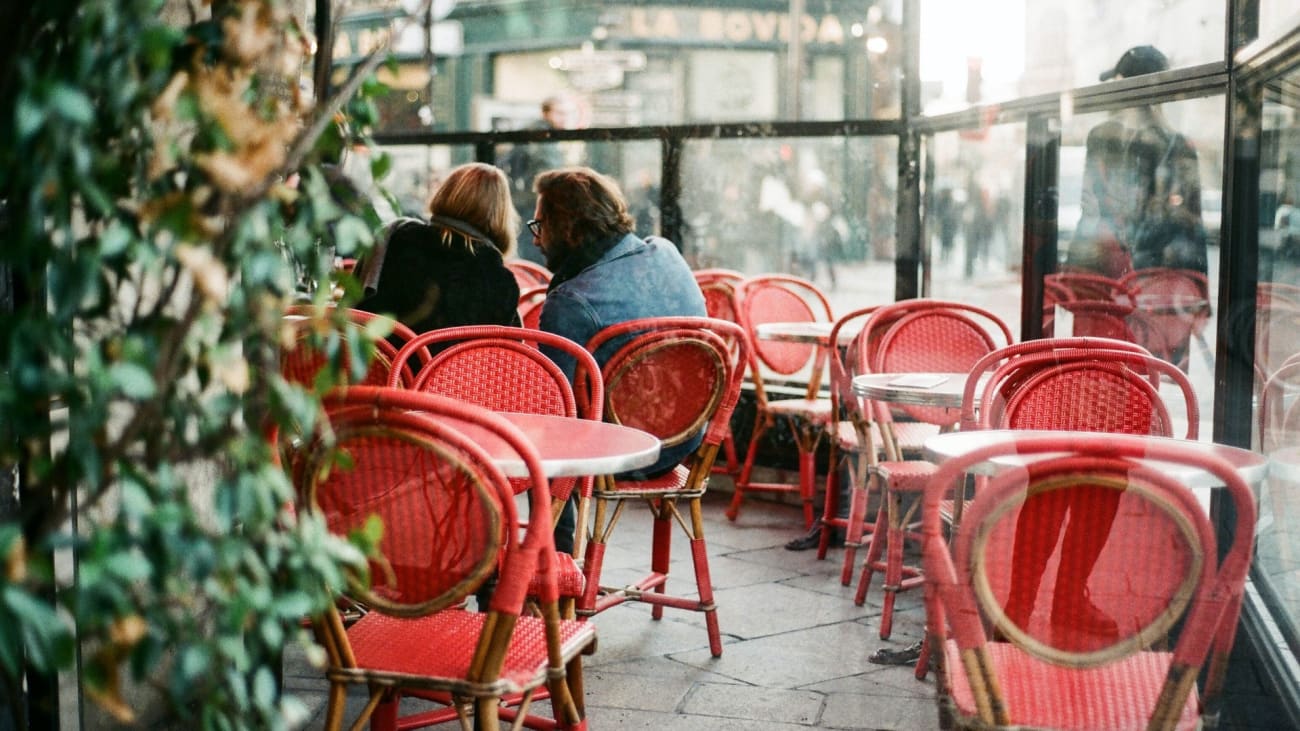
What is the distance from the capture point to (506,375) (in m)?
2.91

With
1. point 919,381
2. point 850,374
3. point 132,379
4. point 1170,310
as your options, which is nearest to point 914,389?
point 919,381

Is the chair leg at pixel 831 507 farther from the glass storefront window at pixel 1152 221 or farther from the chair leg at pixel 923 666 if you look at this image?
the chair leg at pixel 923 666

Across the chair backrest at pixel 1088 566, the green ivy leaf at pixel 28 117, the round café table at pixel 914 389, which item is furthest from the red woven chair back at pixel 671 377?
the green ivy leaf at pixel 28 117

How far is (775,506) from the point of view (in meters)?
5.46

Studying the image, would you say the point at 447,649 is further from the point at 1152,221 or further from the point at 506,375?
the point at 1152,221

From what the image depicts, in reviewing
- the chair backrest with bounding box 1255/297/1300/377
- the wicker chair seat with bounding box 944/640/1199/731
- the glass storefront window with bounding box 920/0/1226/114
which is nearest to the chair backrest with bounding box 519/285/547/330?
the glass storefront window with bounding box 920/0/1226/114

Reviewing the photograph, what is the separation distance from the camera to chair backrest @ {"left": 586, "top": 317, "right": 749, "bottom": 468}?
3402mm

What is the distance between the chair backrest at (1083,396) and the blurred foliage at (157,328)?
1.81m

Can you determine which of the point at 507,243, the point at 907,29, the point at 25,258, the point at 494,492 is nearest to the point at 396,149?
the point at 907,29

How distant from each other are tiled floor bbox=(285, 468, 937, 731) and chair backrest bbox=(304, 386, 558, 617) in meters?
1.14

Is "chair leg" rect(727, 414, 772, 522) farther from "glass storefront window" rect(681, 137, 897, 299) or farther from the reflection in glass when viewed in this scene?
the reflection in glass

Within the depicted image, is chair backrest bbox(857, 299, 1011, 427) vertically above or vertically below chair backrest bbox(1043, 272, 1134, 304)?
below

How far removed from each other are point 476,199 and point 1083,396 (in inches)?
69.0

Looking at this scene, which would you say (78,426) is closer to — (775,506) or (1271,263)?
(1271,263)
